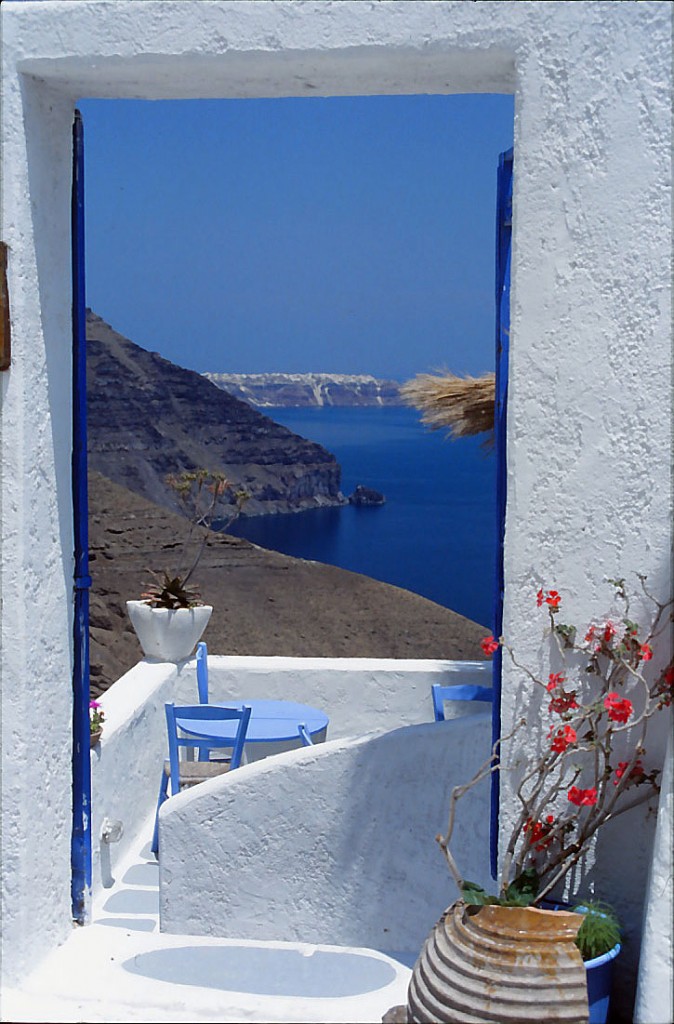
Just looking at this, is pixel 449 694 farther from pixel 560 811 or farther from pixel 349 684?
pixel 560 811

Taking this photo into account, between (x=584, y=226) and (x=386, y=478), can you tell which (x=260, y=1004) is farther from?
(x=386, y=478)

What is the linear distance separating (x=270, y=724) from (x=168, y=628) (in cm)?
110

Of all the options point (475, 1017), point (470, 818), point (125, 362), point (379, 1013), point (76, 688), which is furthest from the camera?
point (125, 362)

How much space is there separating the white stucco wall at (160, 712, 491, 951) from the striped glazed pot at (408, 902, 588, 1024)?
1368 mm

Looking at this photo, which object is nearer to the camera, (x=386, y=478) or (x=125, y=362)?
(x=125, y=362)

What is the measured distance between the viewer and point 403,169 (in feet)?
78.8

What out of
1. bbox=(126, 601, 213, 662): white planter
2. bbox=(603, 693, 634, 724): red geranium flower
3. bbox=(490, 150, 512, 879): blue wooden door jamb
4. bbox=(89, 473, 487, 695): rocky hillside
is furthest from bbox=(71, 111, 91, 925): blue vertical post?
bbox=(89, 473, 487, 695): rocky hillside

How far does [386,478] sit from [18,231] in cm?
2217

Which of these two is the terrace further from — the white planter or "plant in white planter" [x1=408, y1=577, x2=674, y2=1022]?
the white planter

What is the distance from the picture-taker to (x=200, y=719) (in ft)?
19.2

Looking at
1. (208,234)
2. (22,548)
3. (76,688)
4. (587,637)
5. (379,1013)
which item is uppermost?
(208,234)

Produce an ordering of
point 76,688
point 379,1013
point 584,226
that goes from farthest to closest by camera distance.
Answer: point 76,688
point 379,1013
point 584,226

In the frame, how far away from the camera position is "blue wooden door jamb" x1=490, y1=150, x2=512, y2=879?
152 inches

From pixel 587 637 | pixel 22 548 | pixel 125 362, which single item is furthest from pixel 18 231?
pixel 125 362
